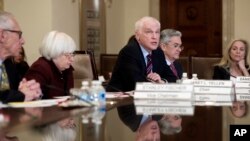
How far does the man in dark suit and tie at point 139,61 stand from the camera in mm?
3488

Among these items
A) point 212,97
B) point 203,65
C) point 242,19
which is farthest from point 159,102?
point 242,19

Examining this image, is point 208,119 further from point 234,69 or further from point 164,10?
point 164,10

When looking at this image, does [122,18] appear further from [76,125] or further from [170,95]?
[76,125]

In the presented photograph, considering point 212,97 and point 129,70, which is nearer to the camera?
point 212,97

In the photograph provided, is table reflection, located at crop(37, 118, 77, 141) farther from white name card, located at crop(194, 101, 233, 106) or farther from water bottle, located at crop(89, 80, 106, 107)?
white name card, located at crop(194, 101, 233, 106)

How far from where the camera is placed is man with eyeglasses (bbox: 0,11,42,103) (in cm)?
253

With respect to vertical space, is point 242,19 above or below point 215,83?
above

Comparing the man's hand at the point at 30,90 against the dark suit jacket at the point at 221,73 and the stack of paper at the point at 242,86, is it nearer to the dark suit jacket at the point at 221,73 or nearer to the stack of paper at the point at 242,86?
the stack of paper at the point at 242,86

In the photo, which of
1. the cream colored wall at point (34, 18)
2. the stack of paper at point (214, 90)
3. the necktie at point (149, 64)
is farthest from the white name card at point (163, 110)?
the cream colored wall at point (34, 18)

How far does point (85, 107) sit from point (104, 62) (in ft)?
13.3

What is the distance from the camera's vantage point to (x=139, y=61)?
3.57 meters

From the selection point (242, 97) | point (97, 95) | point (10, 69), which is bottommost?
point (242, 97)

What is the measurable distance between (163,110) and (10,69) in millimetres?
1249

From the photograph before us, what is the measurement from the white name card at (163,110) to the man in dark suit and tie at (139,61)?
39.4 inches
